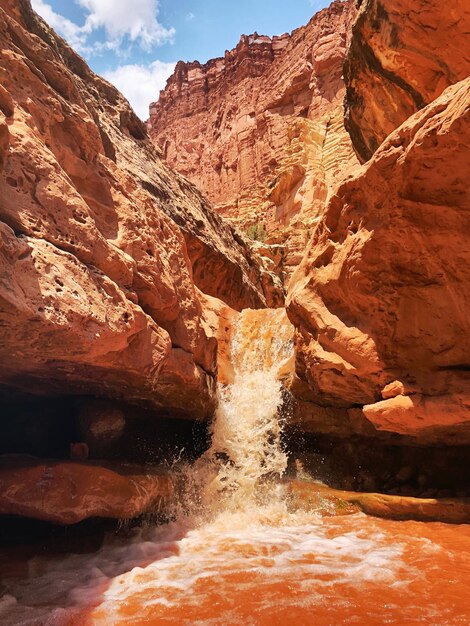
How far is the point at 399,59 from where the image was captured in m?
6.63

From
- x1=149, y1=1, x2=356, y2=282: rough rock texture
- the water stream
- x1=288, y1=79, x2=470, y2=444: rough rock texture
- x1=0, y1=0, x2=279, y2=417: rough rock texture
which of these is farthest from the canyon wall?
x1=149, y1=1, x2=356, y2=282: rough rock texture

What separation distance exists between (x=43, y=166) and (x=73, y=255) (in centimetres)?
97

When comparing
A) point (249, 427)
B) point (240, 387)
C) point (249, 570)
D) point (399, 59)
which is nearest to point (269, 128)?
point (399, 59)

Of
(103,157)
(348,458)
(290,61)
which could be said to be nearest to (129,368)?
(103,157)

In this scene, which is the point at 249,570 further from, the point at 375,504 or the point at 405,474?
the point at 405,474

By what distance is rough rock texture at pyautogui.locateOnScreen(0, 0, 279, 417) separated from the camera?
3885mm

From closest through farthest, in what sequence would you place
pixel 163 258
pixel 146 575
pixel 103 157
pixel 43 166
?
pixel 146 575 < pixel 43 166 < pixel 103 157 < pixel 163 258

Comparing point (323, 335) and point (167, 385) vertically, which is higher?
point (323, 335)

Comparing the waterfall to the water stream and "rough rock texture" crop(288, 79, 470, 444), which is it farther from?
"rough rock texture" crop(288, 79, 470, 444)

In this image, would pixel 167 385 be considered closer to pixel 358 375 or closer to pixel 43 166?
pixel 358 375

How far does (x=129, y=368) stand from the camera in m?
5.13

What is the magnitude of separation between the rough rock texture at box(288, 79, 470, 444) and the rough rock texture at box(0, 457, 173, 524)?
10.1 feet

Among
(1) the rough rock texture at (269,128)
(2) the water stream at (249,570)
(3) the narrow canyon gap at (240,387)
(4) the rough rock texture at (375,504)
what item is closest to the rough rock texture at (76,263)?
(3) the narrow canyon gap at (240,387)

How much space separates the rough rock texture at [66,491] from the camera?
456 cm
